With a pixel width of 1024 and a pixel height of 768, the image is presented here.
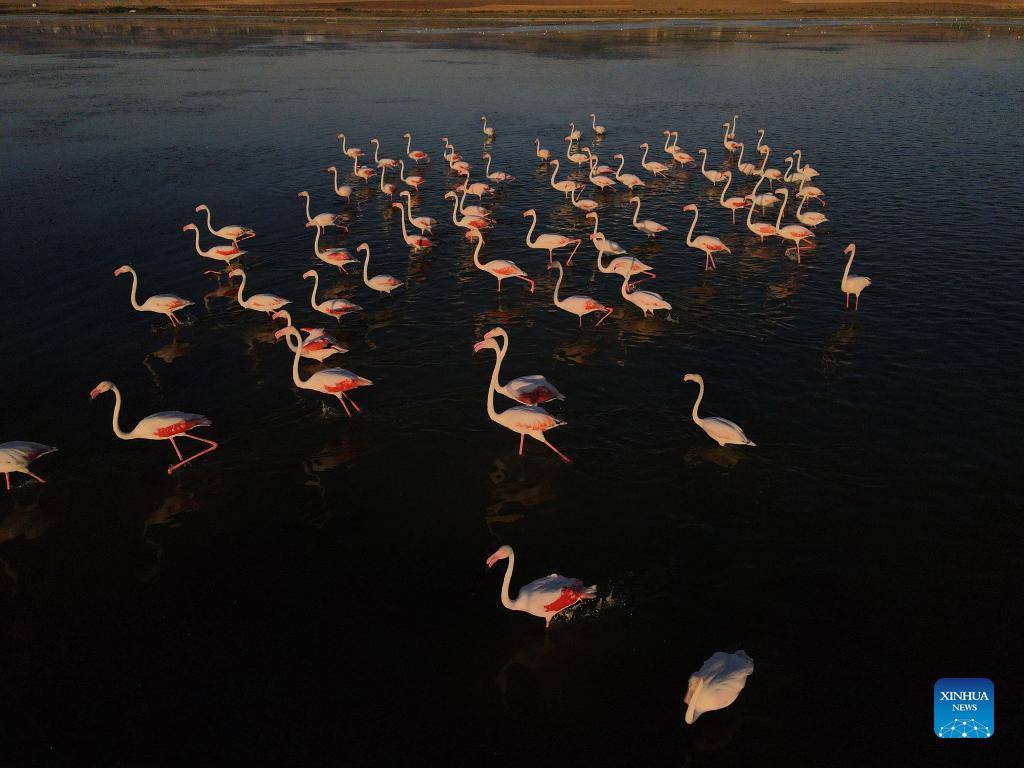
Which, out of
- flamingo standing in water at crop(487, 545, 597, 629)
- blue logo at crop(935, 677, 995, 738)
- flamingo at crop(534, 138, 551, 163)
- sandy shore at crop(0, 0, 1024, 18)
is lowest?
blue logo at crop(935, 677, 995, 738)

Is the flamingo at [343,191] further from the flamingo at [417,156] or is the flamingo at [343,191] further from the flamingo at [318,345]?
the flamingo at [318,345]

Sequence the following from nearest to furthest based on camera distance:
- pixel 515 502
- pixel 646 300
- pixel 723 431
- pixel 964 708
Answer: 1. pixel 964 708
2. pixel 515 502
3. pixel 723 431
4. pixel 646 300

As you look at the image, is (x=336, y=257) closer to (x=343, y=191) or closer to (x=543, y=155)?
(x=343, y=191)

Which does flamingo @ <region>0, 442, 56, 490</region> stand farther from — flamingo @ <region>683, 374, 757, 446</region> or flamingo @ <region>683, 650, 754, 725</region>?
flamingo @ <region>683, 374, 757, 446</region>

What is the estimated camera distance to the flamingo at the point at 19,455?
1230cm

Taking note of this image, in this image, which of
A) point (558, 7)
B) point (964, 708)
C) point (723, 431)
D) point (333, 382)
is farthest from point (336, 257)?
point (558, 7)

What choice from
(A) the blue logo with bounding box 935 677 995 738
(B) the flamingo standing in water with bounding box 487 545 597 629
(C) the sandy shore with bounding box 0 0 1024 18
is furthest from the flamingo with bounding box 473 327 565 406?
(C) the sandy shore with bounding box 0 0 1024 18

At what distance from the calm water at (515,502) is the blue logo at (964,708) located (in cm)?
18

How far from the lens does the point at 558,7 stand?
153 metres

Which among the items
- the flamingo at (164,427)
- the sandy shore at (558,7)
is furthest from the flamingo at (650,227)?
the sandy shore at (558,7)

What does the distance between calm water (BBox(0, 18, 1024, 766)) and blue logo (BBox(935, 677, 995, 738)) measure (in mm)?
178

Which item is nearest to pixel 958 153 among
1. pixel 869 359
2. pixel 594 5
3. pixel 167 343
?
pixel 869 359

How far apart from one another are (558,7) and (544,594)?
169 m

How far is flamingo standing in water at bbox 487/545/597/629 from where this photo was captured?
373 inches
